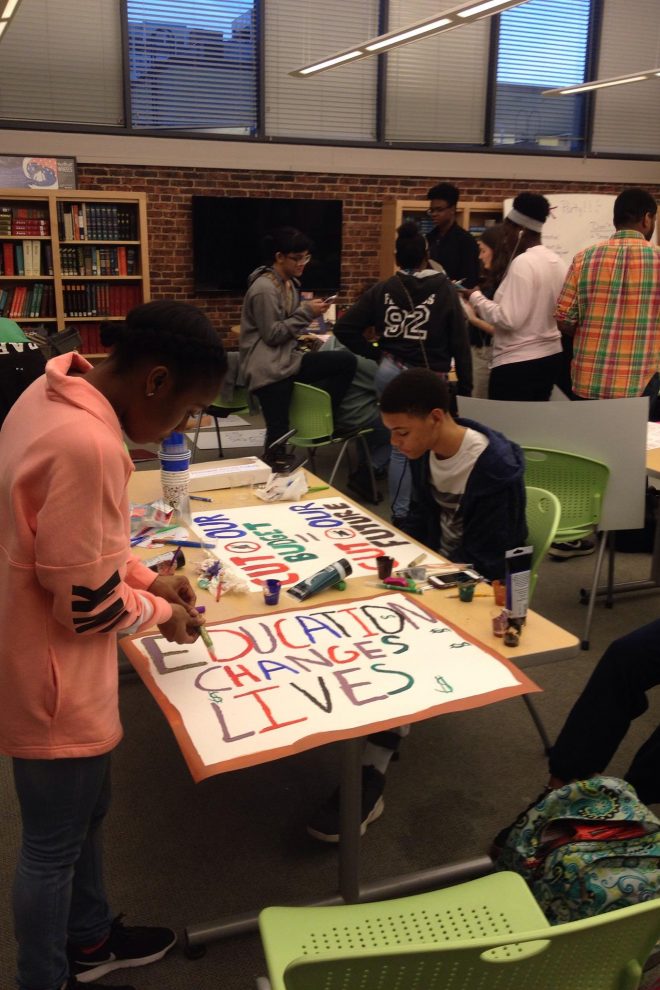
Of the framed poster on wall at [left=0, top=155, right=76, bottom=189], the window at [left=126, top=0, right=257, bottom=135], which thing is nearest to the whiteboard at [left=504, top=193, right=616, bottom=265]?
the window at [left=126, top=0, right=257, bottom=135]

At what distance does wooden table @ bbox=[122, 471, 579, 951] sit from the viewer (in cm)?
162

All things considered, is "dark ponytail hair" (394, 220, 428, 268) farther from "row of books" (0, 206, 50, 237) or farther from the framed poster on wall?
the framed poster on wall

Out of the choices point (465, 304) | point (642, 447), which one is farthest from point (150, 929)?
point (465, 304)

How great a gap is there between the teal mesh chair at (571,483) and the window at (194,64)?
5292mm

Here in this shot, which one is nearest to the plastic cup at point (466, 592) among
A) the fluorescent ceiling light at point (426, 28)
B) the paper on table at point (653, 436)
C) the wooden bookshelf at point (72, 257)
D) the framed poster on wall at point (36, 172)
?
the paper on table at point (653, 436)

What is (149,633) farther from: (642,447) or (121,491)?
(642,447)

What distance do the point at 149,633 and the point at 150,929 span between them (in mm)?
626

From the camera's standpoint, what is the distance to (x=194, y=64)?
22.4 ft

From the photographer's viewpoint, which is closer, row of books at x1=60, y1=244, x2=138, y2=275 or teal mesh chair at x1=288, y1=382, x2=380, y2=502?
teal mesh chair at x1=288, y1=382, x2=380, y2=502

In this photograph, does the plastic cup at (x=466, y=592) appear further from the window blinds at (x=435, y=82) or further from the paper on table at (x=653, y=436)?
the window blinds at (x=435, y=82)

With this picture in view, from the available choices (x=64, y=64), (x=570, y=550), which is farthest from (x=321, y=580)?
(x=64, y=64)

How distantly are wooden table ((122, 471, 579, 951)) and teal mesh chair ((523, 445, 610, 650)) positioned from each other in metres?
1.29

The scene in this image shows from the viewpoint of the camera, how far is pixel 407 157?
758 centimetres

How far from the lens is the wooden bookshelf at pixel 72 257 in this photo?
246 inches
